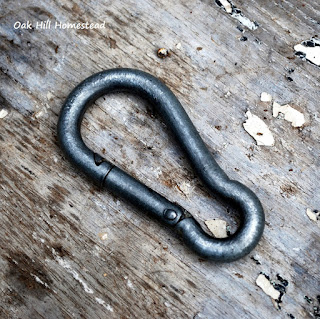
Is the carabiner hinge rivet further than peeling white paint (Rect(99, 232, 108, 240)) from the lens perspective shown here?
No

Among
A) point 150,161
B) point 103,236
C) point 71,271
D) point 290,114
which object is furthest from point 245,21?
point 71,271

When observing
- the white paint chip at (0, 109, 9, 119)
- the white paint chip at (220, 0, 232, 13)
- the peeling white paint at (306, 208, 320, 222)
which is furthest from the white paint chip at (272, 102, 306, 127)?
the white paint chip at (0, 109, 9, 119)

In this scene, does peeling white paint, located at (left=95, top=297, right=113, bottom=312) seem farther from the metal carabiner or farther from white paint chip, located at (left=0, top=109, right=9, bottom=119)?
white paint chip, located at (left=0, top=109, right=9, bottom=119)

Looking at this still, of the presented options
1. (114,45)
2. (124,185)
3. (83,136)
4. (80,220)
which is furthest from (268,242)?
(114,45)

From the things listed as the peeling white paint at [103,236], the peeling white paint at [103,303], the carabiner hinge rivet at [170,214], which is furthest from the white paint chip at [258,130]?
the peeling white paint at [103,303]

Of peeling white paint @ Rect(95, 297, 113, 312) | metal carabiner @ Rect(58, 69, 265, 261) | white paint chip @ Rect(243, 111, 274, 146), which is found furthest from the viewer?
white paint chip @ Rect(243, 111, 274, 146)

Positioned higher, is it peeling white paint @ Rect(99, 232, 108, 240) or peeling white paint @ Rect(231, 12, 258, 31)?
peeling white paint @ Rect(231, 12, 258, 31)

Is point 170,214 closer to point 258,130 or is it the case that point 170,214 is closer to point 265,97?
point 258,130
